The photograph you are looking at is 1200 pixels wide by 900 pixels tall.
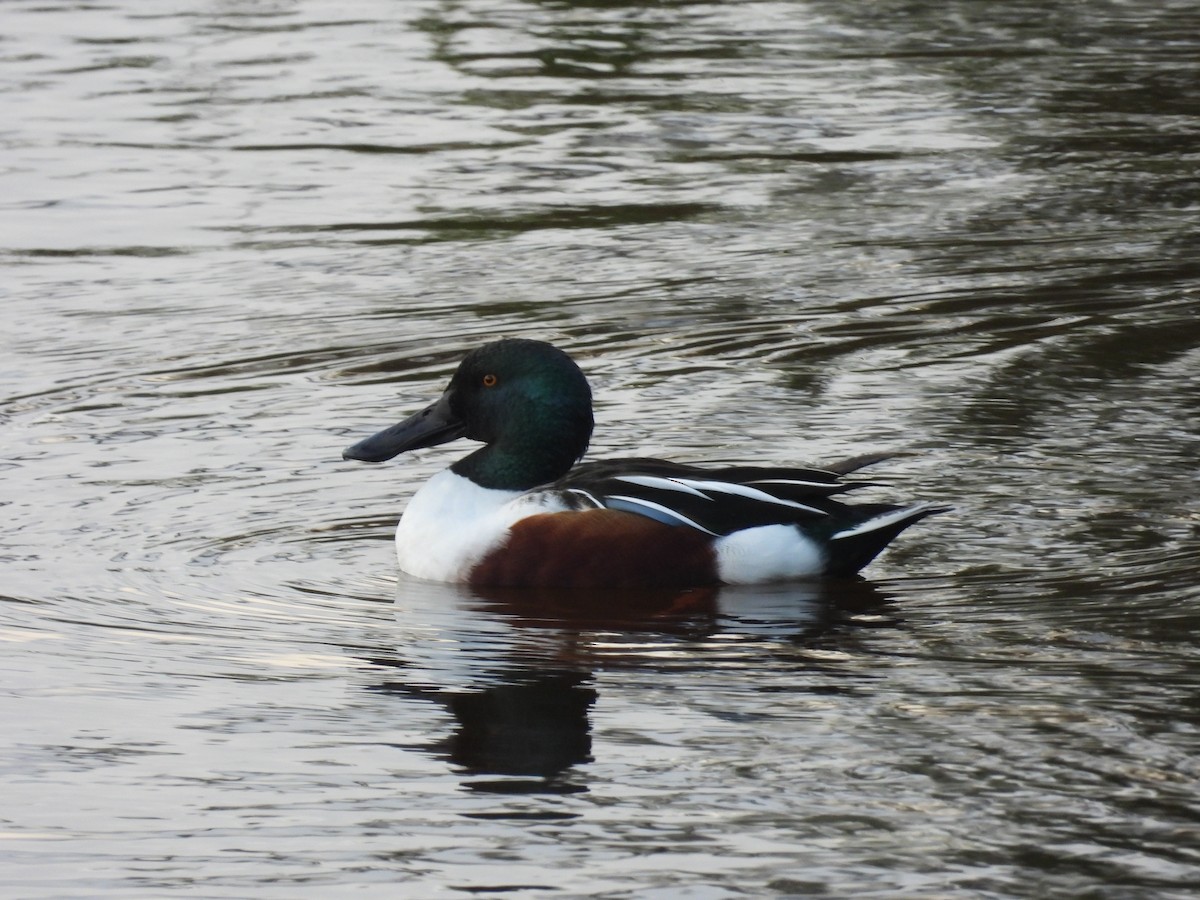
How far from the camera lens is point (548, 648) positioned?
6.35 metres

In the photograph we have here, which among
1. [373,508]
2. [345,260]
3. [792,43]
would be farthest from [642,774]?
[792,43]

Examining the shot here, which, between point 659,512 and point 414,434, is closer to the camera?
point 659,512

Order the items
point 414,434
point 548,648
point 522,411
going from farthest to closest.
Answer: point 414,434
point 522,411
point 548,648

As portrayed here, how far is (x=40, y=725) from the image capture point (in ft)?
18.7

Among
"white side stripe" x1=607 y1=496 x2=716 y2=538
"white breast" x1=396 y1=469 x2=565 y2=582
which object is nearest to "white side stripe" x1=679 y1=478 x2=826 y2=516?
"white side stripe" x1=607 y1=496 x2=716 y2=538

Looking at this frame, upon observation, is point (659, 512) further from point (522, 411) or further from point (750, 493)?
point (522, 411)

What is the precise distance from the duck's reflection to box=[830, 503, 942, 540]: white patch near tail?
0.59 ft

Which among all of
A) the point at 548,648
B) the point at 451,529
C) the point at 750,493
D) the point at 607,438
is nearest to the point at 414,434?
the point at 451,529

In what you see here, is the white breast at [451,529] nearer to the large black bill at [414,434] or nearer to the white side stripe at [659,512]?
the white side stripe at [659,512]

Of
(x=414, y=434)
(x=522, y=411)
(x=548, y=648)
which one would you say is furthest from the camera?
(x=414, y=434)

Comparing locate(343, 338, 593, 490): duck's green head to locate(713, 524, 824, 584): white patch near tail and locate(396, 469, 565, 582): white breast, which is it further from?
locate(713, 524, 824, 584): white patch near tail

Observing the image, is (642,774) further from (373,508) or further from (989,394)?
(989,394)

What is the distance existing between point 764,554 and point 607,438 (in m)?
1.48

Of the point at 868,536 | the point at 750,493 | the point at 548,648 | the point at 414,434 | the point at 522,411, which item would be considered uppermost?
the point at 522,411
